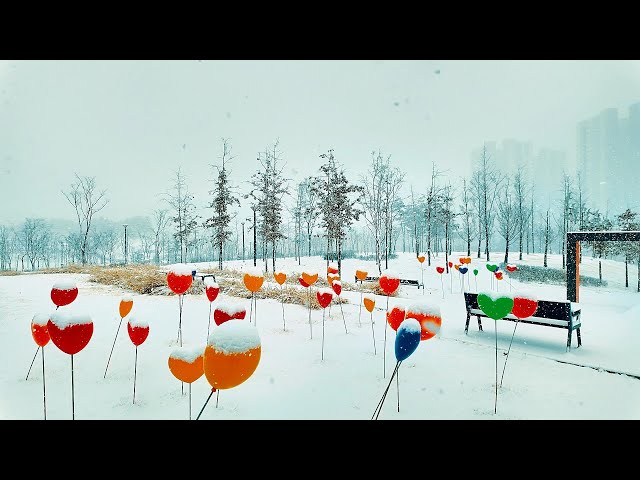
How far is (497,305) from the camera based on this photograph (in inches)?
112

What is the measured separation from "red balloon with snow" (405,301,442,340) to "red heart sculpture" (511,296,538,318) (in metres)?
1.27

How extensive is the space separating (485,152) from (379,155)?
9440 mm

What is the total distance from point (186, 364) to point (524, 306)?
2.97 m

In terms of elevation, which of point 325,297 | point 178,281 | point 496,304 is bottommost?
point 325,297

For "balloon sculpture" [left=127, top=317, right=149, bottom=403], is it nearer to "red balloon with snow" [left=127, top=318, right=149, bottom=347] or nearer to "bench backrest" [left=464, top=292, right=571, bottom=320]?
"red balloon with snow" [left=127, top=318, right=149, bottom=347]

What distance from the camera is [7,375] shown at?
288 cm

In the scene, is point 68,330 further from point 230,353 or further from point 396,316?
point 396,316

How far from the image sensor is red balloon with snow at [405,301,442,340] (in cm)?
206

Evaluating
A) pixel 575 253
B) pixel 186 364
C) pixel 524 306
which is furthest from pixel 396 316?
pixel 575 253
